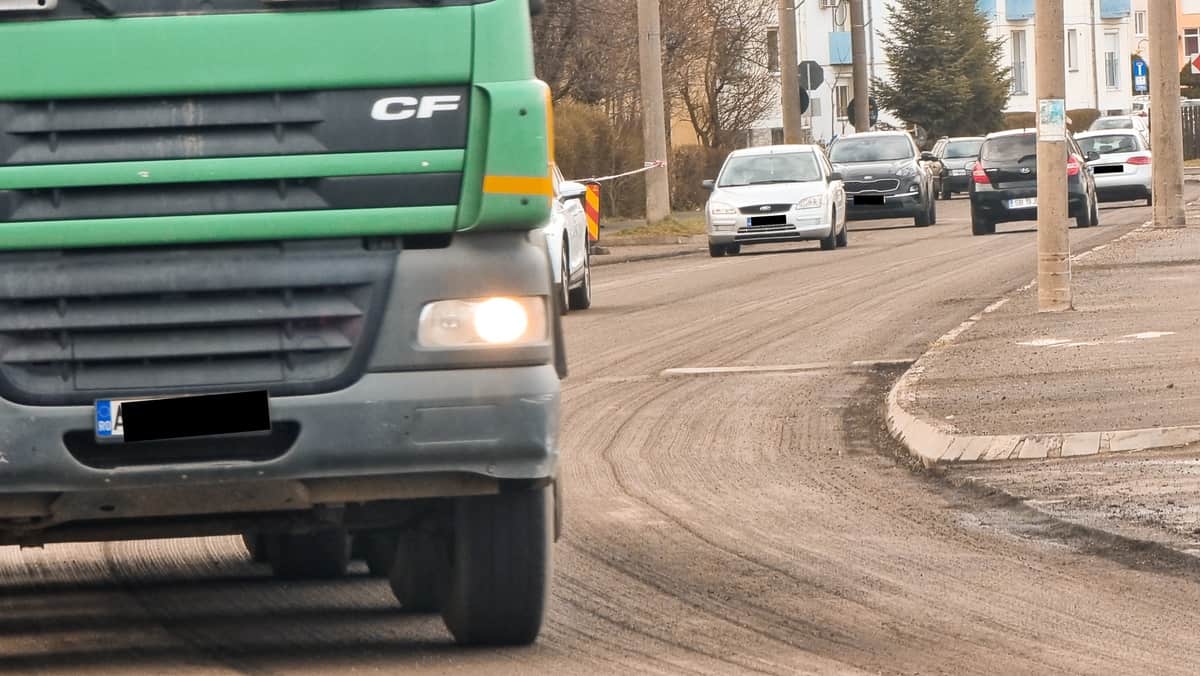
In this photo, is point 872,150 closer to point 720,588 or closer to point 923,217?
point 923,217

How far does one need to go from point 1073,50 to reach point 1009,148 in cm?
6997

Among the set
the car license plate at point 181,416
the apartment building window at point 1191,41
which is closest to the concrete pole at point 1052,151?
the car license plate at point 181,416

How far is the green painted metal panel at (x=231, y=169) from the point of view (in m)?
5.80

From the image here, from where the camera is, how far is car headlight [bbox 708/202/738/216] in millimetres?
30984

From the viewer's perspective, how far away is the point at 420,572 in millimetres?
7203

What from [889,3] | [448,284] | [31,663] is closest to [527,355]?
[448,284]

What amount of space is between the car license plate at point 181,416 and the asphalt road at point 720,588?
2.90 feet

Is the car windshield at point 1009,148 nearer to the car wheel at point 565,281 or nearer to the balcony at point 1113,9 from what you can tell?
the car wheel at point 565,281

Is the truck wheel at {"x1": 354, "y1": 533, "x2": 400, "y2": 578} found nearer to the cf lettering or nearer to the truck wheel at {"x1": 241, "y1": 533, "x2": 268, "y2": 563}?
the truck wheel at {"x1": 241, "y1": 533, "x2": 268, "y2": 563}

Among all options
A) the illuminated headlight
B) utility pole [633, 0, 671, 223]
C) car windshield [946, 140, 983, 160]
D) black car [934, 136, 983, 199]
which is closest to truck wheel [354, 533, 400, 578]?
the illuminated headlight

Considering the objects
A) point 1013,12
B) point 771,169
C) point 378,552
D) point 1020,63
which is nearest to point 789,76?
point 771,169

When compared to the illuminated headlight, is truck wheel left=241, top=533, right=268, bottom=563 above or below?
below

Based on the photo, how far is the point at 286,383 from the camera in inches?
233

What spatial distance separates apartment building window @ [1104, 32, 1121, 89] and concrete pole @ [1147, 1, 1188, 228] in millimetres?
73204
